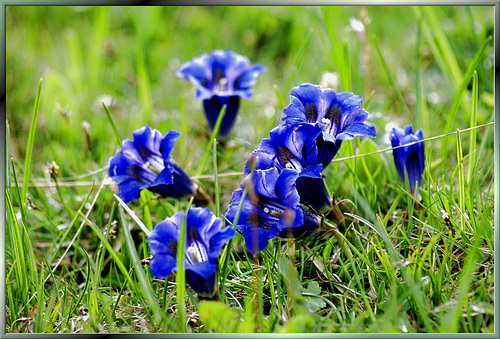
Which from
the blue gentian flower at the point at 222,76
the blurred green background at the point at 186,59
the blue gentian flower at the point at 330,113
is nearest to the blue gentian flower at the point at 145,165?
the blue gentian flower at the point at 330,113

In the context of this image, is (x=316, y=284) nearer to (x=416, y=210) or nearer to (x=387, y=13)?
(x=416, y=210)

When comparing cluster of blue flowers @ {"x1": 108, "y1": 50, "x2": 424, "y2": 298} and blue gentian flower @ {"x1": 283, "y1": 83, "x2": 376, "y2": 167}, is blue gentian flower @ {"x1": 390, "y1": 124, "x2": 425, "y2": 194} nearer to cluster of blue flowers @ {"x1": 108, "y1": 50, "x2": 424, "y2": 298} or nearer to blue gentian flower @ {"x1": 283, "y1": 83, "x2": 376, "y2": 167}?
cluster of blue flowers @ {"x1": 108, "y1": 50, "x2": 424, "y2": 298}

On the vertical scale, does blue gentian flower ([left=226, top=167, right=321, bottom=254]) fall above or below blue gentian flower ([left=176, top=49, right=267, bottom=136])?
below

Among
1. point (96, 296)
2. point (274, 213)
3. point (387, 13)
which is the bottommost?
point (96, 296)


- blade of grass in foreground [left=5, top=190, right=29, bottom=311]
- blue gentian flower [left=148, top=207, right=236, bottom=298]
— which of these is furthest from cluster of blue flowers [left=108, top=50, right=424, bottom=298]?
blade of grass in foreground [left=5, top=190, right=29, bottom=311]

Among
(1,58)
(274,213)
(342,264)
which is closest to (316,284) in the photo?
(342,264)

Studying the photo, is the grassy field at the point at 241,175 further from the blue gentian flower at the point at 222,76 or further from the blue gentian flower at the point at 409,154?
the blue gentian flower at the point at 222,76
